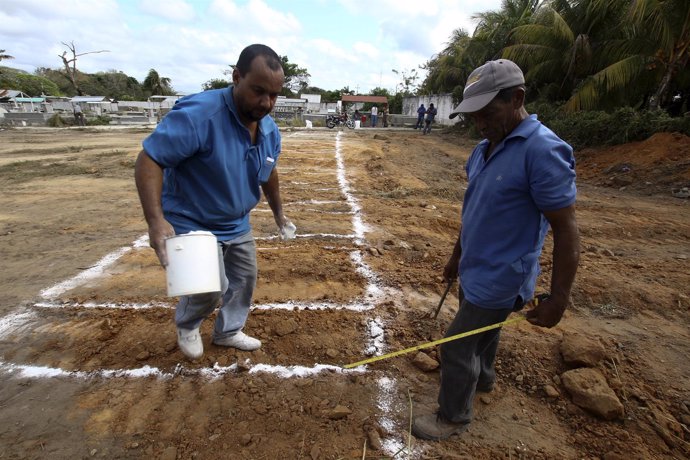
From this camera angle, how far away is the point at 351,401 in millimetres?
2332

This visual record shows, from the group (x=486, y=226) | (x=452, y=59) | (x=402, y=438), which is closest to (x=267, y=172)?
(x=486, y=226)

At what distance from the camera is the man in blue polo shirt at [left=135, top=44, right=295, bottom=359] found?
6.03 feet

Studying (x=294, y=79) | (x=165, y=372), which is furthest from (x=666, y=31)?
(x=294, y=79)

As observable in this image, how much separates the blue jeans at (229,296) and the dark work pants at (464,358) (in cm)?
130

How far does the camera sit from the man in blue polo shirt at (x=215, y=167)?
184 cm

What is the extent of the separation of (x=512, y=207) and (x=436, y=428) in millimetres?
1269

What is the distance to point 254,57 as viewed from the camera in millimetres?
1970

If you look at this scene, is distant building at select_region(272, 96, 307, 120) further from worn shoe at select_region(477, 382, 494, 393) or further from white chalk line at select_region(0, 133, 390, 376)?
worn shoe at select_region(477, 382, 494, 393)

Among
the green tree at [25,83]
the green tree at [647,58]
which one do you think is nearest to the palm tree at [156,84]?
the green tree at [25,83]

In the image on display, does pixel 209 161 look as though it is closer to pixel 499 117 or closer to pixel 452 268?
pixel 499 117

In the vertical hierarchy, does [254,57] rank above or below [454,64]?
below

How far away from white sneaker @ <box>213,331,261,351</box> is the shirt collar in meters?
1.41

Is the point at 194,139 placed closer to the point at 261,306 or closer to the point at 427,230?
the point at 261,306

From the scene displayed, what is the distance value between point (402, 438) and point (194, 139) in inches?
74.9
